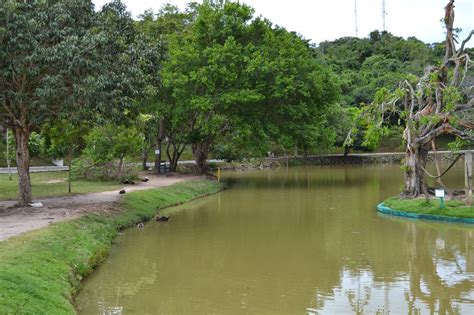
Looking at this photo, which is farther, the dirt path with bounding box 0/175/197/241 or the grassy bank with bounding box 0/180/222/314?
the dirt path with bounding box 0/175/197/241

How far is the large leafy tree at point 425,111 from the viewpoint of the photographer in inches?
832

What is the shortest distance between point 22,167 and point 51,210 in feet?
7.07

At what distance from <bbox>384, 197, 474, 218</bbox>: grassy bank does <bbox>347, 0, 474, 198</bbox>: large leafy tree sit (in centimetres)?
95

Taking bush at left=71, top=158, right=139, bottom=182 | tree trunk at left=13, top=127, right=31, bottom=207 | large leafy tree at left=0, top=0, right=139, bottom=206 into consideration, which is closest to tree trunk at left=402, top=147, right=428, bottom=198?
large leafy tree at left=0, top=0, right=139, bottom=206

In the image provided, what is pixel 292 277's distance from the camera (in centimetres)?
1209

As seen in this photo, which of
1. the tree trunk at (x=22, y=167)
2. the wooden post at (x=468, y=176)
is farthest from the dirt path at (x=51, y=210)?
the wooden post at (x=468, y=176)

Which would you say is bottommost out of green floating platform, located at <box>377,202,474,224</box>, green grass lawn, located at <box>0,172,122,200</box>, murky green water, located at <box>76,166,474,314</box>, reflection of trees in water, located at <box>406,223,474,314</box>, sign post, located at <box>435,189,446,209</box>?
reflection of trees in water, located at <box>406,223,474,314</box>

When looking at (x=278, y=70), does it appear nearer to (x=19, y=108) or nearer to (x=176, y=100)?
(x=176, y=100)

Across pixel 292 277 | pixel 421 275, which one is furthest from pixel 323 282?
pixel 421 275

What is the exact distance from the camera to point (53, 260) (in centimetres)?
1188

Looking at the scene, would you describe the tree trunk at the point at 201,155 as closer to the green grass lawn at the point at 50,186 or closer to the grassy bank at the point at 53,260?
the green grass lawn at the point at 50,186

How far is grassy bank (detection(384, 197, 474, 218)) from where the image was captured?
745 inches

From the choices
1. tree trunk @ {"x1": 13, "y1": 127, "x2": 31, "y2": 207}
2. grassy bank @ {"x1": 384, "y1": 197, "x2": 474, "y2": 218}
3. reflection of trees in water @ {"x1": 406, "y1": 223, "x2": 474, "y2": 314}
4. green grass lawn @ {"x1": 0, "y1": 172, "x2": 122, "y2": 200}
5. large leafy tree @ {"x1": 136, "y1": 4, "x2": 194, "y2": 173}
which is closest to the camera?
reflection of trees in water @ {"x1": 406, "y1": 223, "x2": 474, "y2": 314}

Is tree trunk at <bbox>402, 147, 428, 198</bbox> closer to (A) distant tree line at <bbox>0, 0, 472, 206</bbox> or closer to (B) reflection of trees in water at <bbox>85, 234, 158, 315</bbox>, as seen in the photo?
(A) distant tree line at <bbox>0, 0, 472, 206</bbox>
